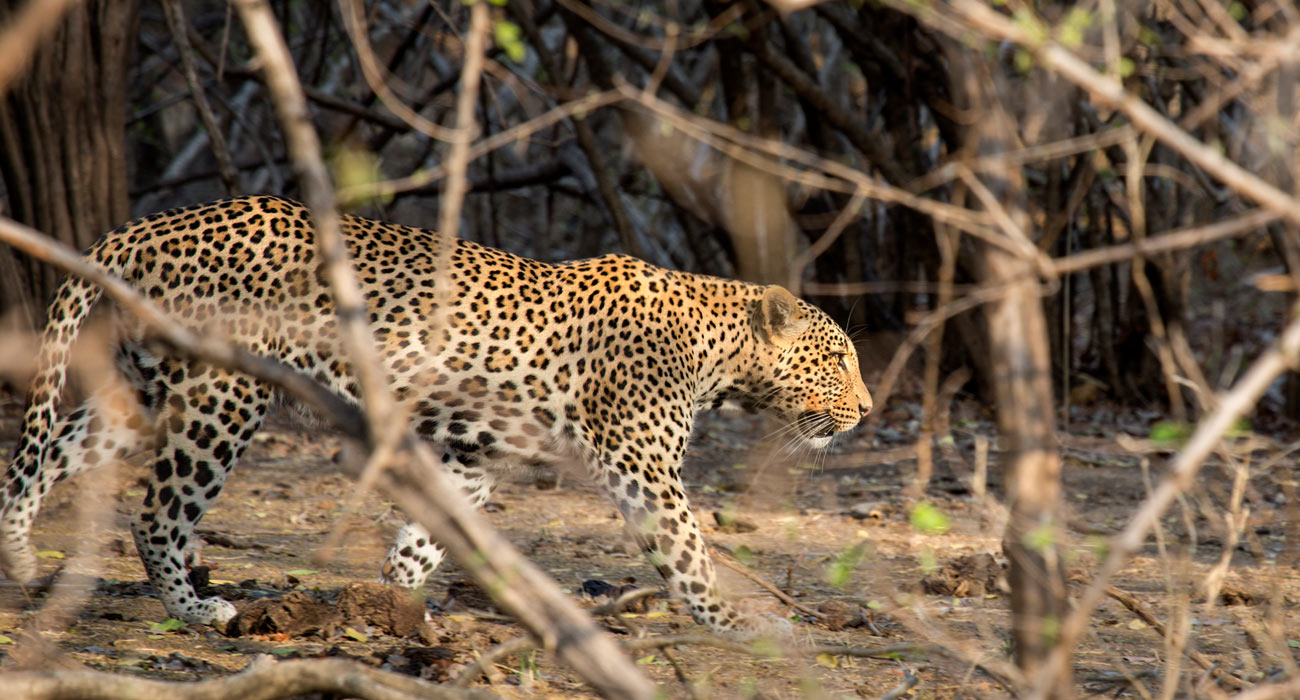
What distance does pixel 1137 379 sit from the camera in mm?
11914

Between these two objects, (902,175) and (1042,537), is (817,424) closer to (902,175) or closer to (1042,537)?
(1042,537)

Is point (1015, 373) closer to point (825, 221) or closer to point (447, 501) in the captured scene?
point (447, 501)

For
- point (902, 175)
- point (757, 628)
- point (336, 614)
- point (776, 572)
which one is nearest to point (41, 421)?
point (336, 614)

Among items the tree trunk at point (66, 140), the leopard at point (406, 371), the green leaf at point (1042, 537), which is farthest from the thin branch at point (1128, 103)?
the tree trunk at point (66, 140)

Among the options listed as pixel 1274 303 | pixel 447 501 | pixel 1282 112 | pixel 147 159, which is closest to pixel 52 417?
pixel 447 501

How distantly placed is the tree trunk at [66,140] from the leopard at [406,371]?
2954 mm

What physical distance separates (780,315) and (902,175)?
4166 millimetres

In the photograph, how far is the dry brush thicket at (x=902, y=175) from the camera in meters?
2.47

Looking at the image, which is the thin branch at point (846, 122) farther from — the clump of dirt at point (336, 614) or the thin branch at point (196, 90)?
the clump of dirt at point (336, 614)

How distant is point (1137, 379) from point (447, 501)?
1079cm

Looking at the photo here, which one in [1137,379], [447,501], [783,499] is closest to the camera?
[447,501]

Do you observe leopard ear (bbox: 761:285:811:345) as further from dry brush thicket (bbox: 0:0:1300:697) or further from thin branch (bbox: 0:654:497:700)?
thin branch (bbox: 0:654:497:700)

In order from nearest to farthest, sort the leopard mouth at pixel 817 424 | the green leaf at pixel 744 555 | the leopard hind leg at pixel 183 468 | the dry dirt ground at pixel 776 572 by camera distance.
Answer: the dry dirt ground at pixel 776 572 → the leopard hind leg at pixel 183 468 → the leopard mouth at pixel 817 424 → the green leaf at pixel 744 555

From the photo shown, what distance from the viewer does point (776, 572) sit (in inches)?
246
